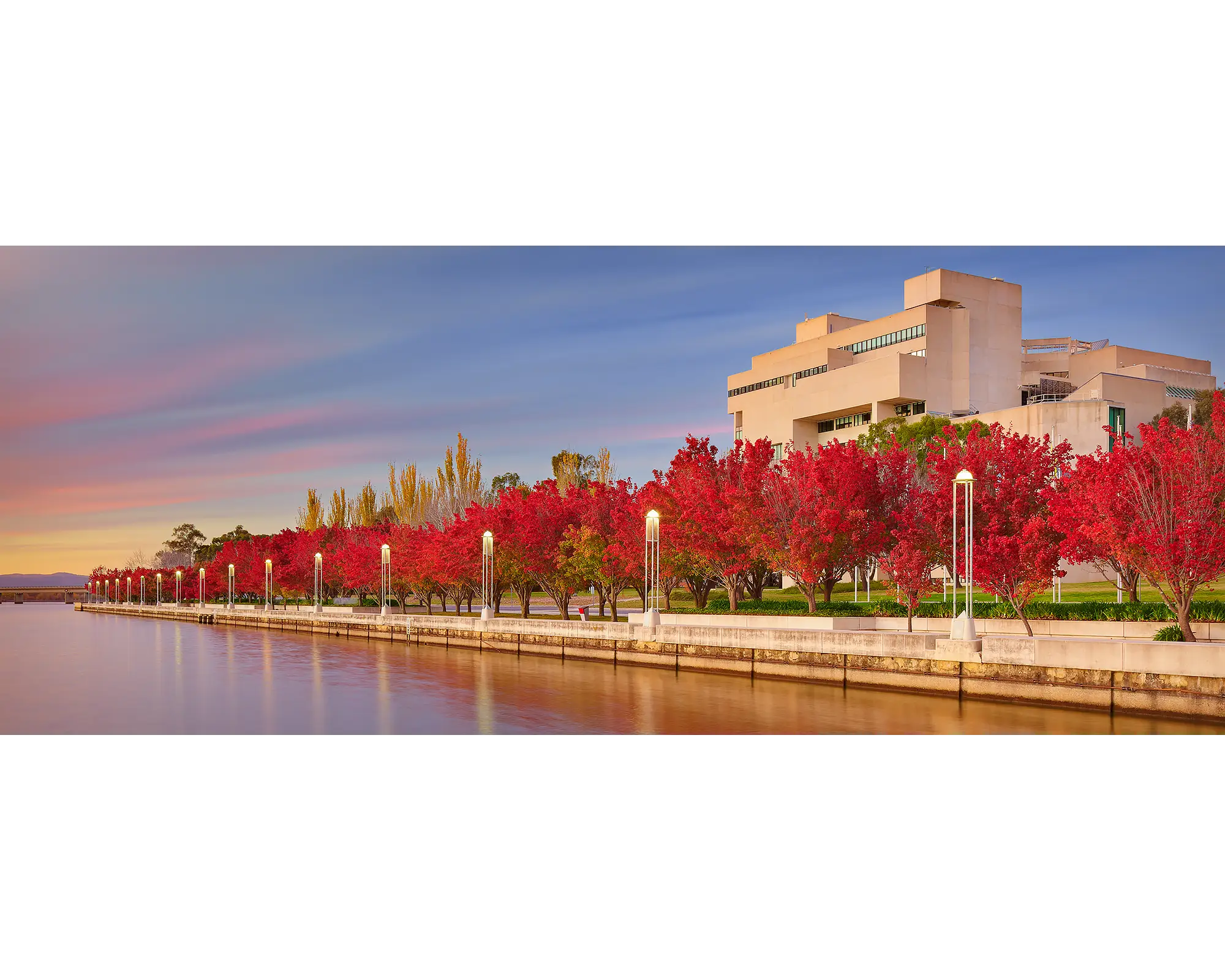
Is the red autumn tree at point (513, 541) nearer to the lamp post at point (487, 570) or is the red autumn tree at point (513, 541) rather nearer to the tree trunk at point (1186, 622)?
the lamp post at point (487, 570)

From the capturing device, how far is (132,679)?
3506 cm

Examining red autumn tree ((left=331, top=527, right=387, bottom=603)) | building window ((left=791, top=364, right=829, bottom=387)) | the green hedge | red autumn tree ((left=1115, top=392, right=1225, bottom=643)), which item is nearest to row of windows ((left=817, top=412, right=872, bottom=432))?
building window ((left=791, top=364, right=829, bottom=387))

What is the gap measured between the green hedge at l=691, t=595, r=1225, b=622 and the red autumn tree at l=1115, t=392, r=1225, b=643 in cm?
167

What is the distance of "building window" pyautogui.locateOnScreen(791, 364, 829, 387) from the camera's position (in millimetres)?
74000

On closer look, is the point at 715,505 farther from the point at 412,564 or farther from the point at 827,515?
the point at 412,564

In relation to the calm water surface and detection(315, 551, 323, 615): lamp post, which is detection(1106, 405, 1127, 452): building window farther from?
detection(315, 551, 323, 615): lamp post

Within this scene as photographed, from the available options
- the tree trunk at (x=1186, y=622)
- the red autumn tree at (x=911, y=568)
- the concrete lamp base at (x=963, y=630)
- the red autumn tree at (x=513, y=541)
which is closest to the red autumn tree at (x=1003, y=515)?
the red autumn tree at (x=911, y=568)

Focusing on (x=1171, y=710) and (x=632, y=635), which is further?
(x=632, y=635)

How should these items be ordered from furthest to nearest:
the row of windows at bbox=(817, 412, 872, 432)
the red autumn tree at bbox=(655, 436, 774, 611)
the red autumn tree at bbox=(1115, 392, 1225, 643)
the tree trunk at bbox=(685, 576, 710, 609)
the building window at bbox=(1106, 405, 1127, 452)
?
1. the row of windows at bbox=(817, 412, 872, 432)
2. the building window at bbox=(1106, 405, 1127, 452)
3. the tree trunk at bbox=(685, 576, 710, 609)
4. the red autumn tree at bbox=(655, 436, 774, 611)
5. the red autumn tree at bbox=(1115, 392, 1225, 643)

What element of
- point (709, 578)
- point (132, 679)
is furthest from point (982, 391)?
point (132, 679)

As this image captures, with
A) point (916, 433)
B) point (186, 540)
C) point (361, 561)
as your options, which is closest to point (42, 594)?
point (186, 540)

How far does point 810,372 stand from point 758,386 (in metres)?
7.38

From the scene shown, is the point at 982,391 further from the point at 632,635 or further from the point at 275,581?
the point at 275,581

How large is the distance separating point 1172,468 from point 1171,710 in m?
6.00
